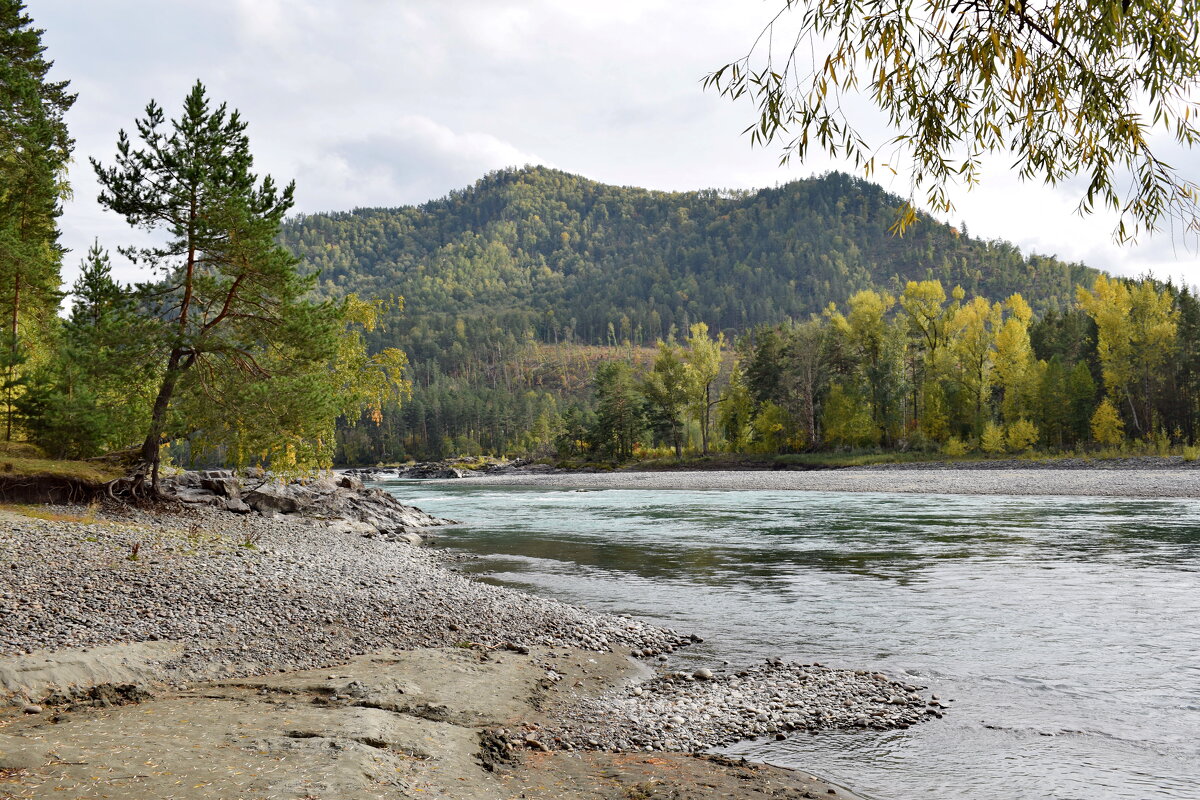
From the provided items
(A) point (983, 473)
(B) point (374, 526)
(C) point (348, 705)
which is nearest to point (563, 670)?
(C) point (348, 705)

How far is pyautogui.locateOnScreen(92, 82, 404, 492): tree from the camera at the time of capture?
22562mm

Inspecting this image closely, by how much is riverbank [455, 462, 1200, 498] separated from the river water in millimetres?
9410

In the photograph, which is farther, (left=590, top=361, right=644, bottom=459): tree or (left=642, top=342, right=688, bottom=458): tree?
→ (left=590, top=361, right=644, bottom=459): tree

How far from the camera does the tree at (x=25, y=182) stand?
2205 cm

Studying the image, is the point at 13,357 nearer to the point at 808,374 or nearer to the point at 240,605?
the point at 240,605

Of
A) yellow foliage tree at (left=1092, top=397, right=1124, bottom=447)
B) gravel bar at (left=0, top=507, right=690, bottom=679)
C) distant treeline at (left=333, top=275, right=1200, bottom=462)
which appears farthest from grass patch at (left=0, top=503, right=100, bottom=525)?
yellow foliage tree at (left=1092, top=397, right=1124, bottom=447)

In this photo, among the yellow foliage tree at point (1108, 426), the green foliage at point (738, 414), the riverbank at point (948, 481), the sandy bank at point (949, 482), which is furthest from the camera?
the green foliage at point (738, 414)

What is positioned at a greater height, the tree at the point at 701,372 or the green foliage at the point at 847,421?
the tree at the point at 701,372

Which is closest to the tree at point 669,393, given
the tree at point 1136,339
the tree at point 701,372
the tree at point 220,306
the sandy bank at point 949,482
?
the tree at point 701,372

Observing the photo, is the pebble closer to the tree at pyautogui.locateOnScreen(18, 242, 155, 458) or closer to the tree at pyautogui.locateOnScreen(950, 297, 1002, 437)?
the tree at pyautogui.locateOnScreen(18, 242, 155, 458)

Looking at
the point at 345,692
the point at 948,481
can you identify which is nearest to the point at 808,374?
the point at 948,481

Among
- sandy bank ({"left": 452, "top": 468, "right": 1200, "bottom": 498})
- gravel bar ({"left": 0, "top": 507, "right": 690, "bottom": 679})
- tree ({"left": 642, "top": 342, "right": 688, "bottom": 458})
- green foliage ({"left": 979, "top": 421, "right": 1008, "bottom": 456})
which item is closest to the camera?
gravel bar ({"left": 0, "top": 507, "right": 690, "bottom": 679})

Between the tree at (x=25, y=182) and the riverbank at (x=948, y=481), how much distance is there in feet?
150

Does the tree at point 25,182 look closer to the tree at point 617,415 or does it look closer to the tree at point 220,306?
the tree at point 220,306
